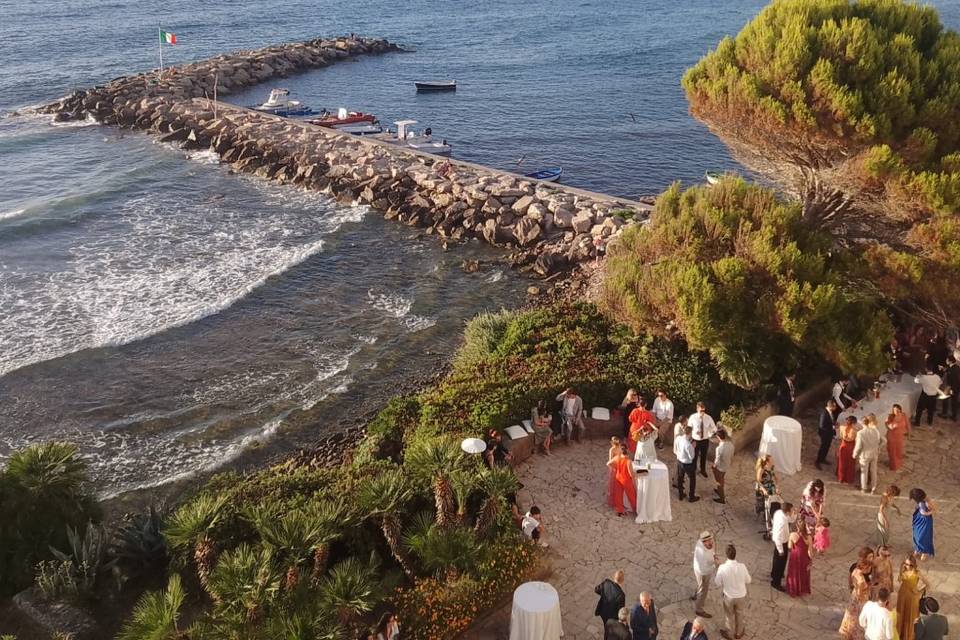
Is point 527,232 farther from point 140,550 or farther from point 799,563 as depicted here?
point 140,550

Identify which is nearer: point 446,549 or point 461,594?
point 461,594

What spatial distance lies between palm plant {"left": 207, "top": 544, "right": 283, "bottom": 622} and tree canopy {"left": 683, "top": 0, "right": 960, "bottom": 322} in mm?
12939

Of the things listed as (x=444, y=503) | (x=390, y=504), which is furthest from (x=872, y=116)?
(x=390, y=504)

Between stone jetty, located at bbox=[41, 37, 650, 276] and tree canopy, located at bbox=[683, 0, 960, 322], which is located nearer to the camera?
tree canopy, located at bbox=[683, 0, 960, 322]

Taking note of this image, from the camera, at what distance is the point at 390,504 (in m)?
12.4

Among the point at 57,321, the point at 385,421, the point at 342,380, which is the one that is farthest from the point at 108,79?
the point at 385,421

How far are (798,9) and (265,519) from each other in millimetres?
14507

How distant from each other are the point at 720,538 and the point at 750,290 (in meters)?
5.36

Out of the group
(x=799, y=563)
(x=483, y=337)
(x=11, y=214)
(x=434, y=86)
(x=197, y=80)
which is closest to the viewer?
(x=799, y=563)

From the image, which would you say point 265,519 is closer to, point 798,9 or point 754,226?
point 754,226

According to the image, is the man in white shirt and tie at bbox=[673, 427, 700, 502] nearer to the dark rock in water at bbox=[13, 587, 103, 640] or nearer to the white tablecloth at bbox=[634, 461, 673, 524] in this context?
the white tablecloth at bbox=[634, 461, 673, 524]

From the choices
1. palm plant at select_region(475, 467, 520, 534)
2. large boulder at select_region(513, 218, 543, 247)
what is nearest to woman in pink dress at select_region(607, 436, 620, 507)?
palm plant at select_region(475, 467, 520, 534)

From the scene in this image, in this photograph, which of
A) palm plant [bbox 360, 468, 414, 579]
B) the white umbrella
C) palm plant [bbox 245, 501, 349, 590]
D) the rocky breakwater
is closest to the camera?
palm plant [bbox 245, 501, 349, 590]

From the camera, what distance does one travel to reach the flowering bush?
441 inches
